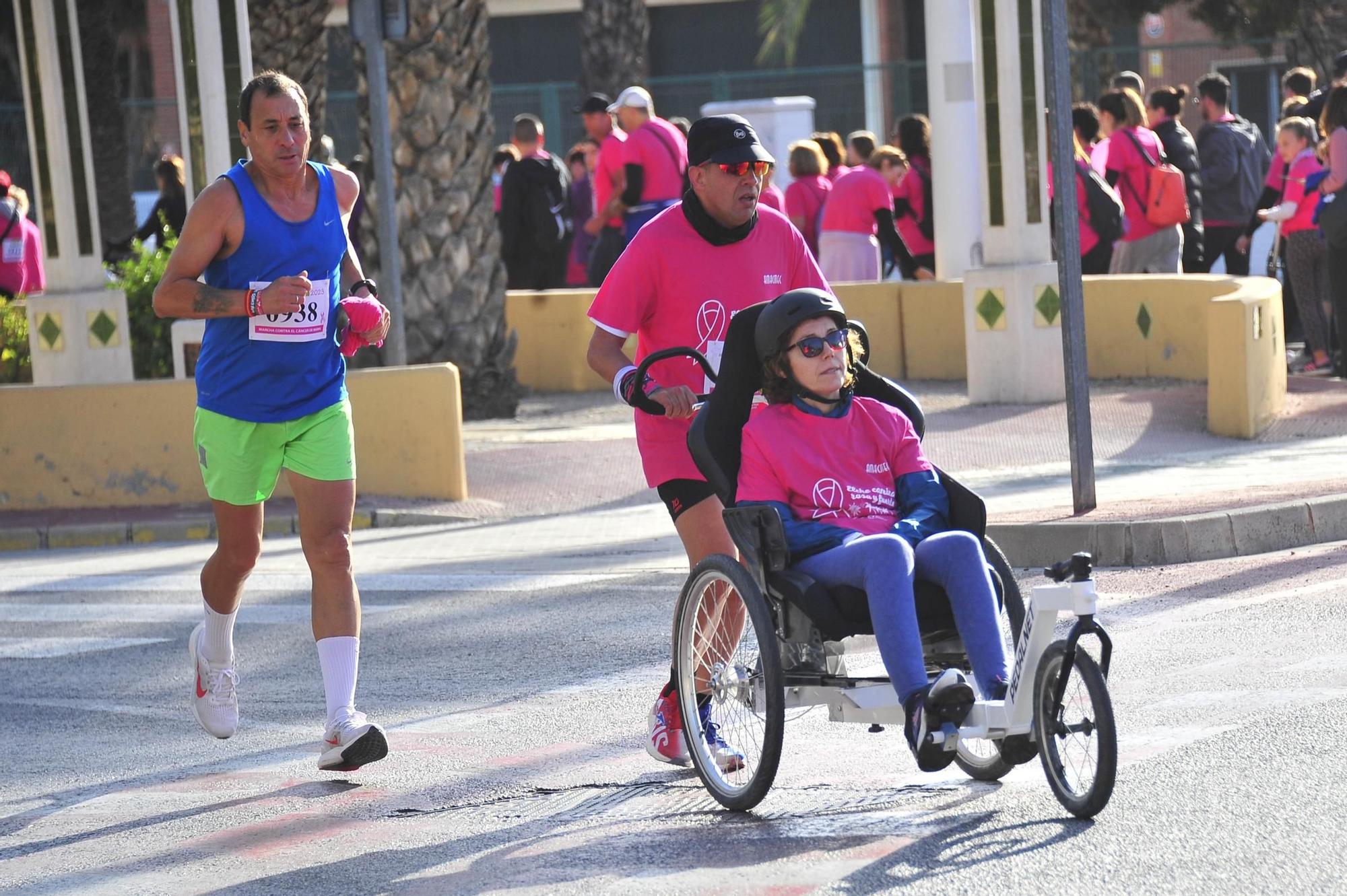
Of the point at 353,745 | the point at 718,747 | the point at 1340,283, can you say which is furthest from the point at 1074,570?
the point at 1340,283

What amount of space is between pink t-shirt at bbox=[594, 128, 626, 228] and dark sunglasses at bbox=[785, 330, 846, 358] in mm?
10881

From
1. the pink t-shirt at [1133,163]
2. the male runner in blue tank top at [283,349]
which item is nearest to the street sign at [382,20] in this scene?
the pink t-shirt at [1133,163]

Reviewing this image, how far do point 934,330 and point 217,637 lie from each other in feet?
33.3

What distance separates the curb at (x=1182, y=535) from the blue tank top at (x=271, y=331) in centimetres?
394

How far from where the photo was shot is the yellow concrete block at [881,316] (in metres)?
16.2

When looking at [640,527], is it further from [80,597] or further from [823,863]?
[823,863]

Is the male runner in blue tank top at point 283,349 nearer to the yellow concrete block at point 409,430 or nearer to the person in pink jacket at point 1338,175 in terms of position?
the yellow concrete block at point 409,430

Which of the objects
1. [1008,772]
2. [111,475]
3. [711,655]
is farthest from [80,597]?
[1008,772]

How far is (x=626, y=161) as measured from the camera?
16.2m

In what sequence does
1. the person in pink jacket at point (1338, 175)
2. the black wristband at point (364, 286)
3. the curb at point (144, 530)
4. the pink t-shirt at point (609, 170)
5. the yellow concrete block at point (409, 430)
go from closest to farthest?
1. the black wristband at point (364, 286)
2. the curb at point (144, 530)
3. the yellow concrete block at point (409, 430)
4. the person in pink jacket at point (1338, 175)
5. the pink t-shirt at point (609, 170)

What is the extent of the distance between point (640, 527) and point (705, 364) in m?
5.32

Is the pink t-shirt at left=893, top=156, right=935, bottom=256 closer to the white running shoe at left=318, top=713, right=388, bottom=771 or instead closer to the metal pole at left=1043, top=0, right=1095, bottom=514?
the metal pole at left=1043, top=0, right=1095, bottom=514

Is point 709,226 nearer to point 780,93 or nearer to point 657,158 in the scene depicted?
point 657,158

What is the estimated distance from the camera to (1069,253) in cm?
981
